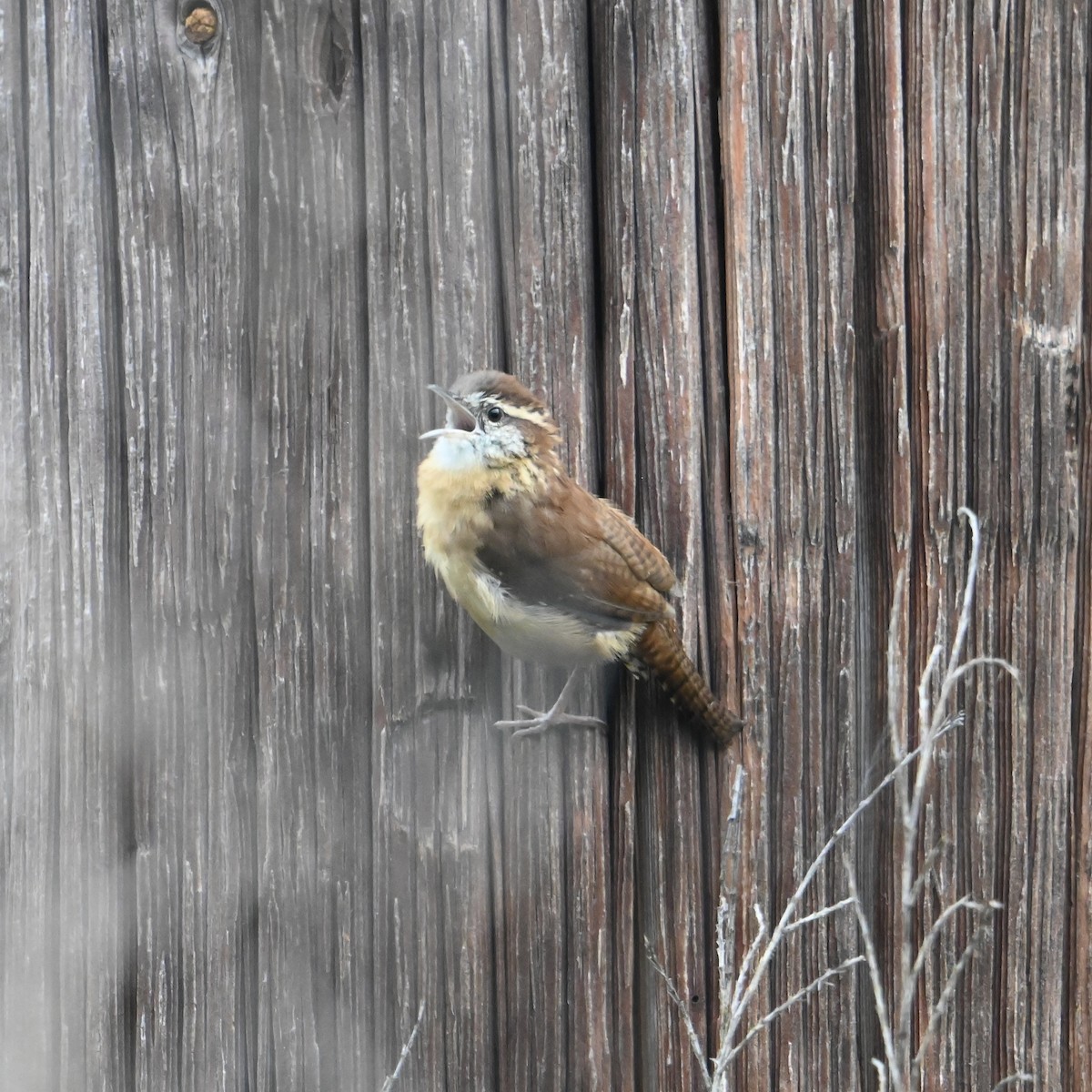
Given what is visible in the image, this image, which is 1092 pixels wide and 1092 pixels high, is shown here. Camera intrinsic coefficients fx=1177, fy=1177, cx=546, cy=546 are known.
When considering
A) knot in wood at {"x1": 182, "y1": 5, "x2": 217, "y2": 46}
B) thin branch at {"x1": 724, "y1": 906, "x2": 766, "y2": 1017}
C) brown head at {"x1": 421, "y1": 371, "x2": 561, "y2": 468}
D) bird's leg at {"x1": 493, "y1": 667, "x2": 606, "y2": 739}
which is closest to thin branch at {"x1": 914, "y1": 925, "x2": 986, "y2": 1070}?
thin branch at {"x1": 724, "y1": 906, "x2": 766, "y2": 1017}

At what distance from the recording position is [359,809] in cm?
249

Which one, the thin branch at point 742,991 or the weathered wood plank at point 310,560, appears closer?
the thin branch at point 742,991

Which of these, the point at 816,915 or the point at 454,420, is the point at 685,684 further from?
the point at 454,420

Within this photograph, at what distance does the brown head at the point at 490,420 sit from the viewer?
2.43m

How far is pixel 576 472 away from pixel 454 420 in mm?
292

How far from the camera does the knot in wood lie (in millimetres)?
2373

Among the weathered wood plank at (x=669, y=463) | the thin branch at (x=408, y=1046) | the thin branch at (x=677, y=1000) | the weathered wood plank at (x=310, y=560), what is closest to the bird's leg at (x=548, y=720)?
the weathered wood plank at (x=669, y=463)

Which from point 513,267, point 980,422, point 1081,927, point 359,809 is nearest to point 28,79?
point 513,267

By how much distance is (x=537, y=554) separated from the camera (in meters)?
2.80

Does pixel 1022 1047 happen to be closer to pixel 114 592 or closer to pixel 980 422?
pixel 980 422

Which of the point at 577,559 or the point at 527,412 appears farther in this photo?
the point at 577,559

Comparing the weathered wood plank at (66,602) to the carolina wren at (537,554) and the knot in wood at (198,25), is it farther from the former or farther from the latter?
the carolina wren at (537,554)

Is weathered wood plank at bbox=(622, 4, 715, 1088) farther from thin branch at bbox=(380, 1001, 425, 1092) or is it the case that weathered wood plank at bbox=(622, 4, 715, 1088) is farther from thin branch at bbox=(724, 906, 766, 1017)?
thin branch at bbox=(380, 1001, 425, 1092)

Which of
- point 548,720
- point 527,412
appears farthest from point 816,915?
point 527,412
